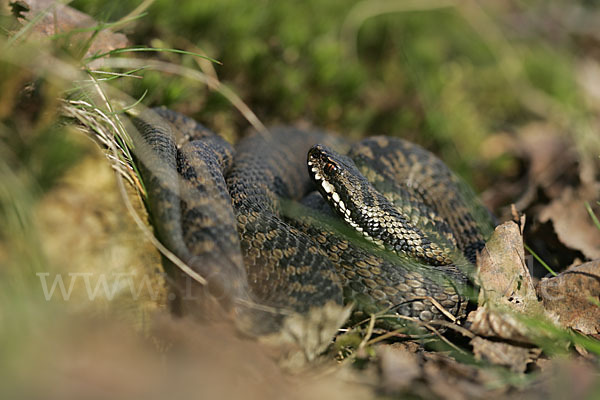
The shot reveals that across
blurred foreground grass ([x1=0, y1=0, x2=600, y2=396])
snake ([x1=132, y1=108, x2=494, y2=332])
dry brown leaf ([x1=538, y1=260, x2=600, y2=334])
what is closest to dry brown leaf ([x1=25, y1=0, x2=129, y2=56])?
blurred foreground grass ([x1=0, y1=0, x2=600, y2=396])

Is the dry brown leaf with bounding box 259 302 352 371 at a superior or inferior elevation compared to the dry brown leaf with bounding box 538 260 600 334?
superior

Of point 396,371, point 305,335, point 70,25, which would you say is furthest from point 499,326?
point 70,25

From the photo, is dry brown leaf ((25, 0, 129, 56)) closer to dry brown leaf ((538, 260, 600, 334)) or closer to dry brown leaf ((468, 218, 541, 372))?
dry brown leaf ((468, 218, 541, 372))

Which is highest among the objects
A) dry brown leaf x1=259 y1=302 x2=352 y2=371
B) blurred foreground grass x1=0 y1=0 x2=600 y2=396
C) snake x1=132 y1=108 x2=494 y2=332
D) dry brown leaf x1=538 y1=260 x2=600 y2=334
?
blurred foreground grass x1=0 y1=0 x2=600 y2=396

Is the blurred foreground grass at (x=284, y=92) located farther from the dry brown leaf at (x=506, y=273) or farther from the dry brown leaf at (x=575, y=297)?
the dry brown leaf at (x=575, y=297)

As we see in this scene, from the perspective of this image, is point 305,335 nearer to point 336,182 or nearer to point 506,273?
point 336,182

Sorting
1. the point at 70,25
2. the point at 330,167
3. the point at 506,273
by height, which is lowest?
the point at 506,273

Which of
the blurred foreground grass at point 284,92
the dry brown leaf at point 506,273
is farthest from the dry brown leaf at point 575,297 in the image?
the blurred foreground grass at point 284,92

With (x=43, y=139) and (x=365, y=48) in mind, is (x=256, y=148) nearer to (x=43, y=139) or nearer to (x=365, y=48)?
(x=43, y=139)
